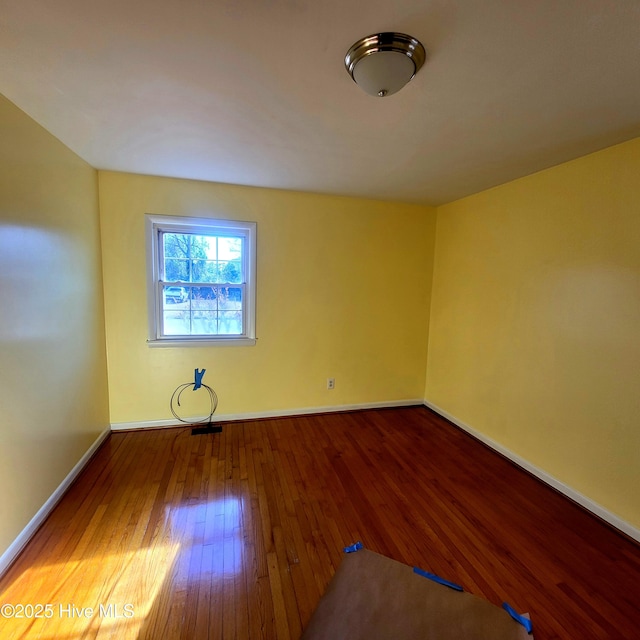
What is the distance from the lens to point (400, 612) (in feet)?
4.64

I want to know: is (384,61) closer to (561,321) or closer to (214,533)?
(561,321)

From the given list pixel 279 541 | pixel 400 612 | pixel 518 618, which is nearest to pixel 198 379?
pixel 279 541

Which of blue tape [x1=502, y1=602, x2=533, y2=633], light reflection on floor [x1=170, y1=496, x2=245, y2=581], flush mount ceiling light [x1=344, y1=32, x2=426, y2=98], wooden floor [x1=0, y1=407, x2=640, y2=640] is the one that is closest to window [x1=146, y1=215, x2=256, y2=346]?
wooden floor [x1=0, y1=407, x2=640, y2=640]

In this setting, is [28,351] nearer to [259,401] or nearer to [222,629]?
[222,629]

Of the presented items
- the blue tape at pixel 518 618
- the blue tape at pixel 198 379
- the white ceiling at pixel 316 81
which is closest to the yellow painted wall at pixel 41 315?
the white ceiling at pixel 316 81

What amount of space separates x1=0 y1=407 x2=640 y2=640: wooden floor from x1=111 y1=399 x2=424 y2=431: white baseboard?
20cm

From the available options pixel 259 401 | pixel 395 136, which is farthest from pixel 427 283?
pixel 259 401

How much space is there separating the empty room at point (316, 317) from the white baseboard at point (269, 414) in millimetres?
29

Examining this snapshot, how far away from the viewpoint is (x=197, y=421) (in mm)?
3131

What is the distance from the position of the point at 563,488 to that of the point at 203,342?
314 cm

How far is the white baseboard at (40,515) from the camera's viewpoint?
5.16ft

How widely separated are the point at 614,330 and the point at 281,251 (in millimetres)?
2627

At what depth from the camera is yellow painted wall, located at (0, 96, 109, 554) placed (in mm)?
1601

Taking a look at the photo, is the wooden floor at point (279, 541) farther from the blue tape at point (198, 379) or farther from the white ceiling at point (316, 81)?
the white ceiling at point (316, 81)
